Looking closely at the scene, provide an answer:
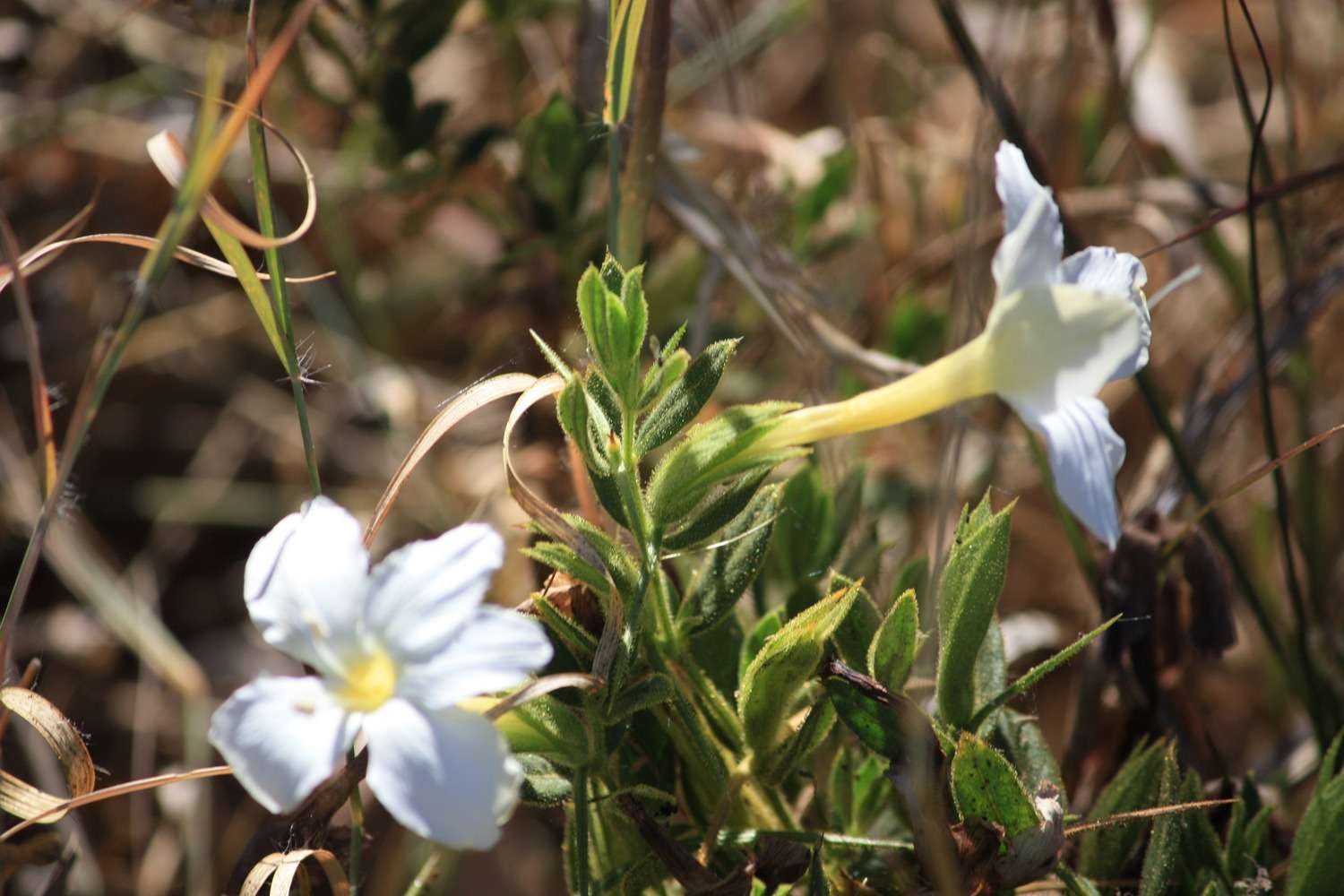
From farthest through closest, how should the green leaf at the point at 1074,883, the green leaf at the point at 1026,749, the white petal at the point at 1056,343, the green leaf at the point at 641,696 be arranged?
the green leaf at the point at 1026,749 < the green leaf at the point at 1074,883 < the green leaf at the point at 641,696 < the white petal at the point at 1056,343

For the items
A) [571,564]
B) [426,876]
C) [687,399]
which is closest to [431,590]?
A: [571,564]

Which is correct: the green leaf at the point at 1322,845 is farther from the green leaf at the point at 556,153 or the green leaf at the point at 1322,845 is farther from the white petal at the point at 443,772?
the green leaf at the point at 556,153

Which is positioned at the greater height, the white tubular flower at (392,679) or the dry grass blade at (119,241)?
the dry grass blade at (119,241)

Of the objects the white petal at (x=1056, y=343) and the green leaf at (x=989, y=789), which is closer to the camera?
the white petal at (x=1056, y=343)

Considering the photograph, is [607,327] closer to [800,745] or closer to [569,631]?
[569,631]

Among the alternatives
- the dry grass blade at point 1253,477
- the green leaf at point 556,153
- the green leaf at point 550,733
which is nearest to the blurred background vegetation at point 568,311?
the green leaf at point 556,153

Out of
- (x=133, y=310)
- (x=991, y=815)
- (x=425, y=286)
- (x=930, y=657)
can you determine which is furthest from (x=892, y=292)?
(x=133, y=310)
